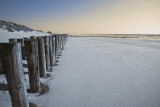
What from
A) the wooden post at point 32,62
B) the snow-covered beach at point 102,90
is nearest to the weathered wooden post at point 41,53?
the snow-covered beach at point 102,90

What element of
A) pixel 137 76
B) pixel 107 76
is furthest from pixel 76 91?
pixel 137 76

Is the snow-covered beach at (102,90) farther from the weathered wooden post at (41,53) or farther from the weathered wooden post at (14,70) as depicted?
the weathered wooden post at (14,70)

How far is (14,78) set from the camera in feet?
4.51

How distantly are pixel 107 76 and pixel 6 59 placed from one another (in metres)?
2.89

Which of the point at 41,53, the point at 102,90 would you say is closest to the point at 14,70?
the point at 41,53

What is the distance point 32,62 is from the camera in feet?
6.79

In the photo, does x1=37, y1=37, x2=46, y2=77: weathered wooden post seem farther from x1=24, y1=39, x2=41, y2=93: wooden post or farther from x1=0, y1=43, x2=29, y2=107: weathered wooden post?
x1=0, y1=43, x2=29, y2=107: weathered wooden post

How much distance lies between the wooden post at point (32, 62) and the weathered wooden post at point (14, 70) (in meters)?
0.61

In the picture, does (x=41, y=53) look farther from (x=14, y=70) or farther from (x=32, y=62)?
(x=14, y=70)

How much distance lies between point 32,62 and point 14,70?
736mm

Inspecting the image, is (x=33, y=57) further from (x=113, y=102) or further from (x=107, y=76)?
(x=107, y=76)

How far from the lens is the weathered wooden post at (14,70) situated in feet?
4.07

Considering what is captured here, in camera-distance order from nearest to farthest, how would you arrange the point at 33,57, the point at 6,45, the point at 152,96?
the point at 6,45 < the point at 33,57 < the point at 152,96

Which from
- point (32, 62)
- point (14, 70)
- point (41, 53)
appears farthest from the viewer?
point (41, 53)
